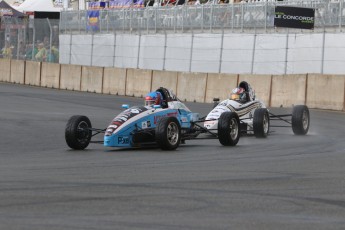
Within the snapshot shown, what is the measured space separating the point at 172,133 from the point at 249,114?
5034 millimetres

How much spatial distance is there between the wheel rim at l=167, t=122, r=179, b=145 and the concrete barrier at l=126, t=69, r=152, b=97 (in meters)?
20.1

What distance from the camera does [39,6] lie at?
52.9 m

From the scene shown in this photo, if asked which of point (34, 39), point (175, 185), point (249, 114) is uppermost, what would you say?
point (34, 39)

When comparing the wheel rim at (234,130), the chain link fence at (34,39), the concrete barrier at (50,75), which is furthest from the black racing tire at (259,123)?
the chain link fence at (34,39)

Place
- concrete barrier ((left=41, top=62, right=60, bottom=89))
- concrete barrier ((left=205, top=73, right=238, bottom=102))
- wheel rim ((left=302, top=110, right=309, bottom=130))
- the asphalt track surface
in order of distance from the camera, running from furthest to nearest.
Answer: concrete barrier ((left=41, top=62, right=60, bottom=89)) < concrete barrier ((left=205, top=73, right=238, bottom=102)) < wheel rim ((left=302, top=110, right=309, bottom=130)) < the asphalt track surface

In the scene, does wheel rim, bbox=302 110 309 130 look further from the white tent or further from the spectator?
the white tent

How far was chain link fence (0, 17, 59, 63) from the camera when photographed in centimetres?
4616

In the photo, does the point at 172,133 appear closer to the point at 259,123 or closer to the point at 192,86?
the point at 259,123

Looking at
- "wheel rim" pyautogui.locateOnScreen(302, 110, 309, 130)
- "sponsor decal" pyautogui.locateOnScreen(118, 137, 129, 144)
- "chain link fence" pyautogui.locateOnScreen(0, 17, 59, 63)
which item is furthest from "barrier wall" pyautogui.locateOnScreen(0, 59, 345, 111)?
"sponsor decal" pyautogui.locateOnScreen(118, 137, 129, 144)

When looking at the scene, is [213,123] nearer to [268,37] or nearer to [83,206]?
[83,206]

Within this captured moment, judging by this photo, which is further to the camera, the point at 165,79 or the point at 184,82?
the point at 165,79

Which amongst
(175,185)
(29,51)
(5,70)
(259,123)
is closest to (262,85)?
(259,123)

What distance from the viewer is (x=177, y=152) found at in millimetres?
16109

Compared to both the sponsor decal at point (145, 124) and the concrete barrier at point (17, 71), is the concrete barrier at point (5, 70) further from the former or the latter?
the sponsor decal at point (145, 124)
